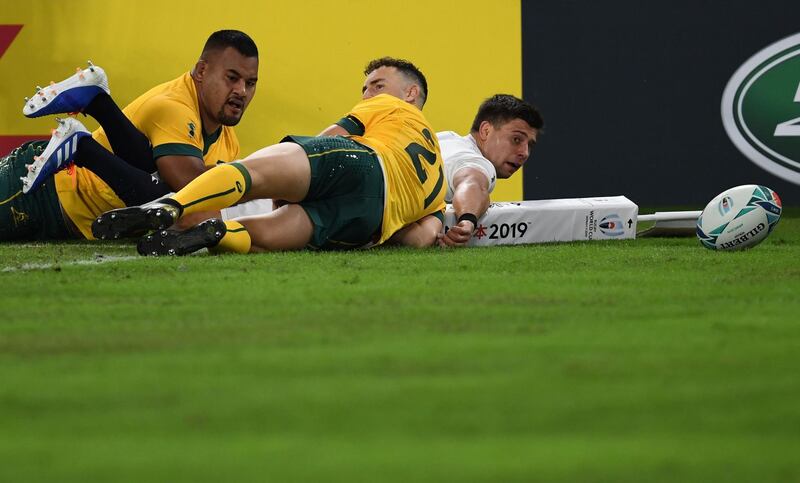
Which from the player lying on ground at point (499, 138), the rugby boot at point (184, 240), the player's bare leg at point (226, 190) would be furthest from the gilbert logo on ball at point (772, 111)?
the rugby boot at point (184, 240)

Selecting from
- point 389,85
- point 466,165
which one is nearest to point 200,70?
point 389,85

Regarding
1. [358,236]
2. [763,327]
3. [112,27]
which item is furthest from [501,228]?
[112,27]

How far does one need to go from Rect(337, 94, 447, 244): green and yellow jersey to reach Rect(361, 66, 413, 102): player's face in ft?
1.44

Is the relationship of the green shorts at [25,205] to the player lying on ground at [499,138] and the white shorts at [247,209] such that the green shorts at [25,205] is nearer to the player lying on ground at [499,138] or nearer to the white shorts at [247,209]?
the white shorts at [247,209]

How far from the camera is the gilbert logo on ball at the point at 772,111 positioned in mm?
7031

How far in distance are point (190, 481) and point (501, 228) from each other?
12.7ft

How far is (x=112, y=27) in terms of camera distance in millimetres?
7145

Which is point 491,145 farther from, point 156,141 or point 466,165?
point 156,141

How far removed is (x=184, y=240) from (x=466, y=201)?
147 cm

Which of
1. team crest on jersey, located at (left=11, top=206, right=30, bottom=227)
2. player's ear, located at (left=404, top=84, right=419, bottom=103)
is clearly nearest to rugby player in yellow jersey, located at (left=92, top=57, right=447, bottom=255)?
player's ear, located at (left=404, top=84, right=419, bottom=103)

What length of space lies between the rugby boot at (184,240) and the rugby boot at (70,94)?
79cm

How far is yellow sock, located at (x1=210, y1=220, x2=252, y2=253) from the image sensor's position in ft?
13.1

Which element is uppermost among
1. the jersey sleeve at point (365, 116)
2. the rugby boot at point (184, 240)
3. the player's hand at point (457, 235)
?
the jersey sleeve at point (365, 116)

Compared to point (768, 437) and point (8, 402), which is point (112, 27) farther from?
point (768, 437)
